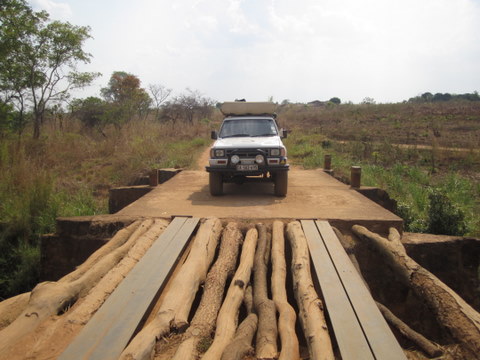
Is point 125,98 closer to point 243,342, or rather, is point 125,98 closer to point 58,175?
point 58,175

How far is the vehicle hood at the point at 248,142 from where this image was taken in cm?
700

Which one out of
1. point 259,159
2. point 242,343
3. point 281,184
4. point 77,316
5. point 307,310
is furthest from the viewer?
point 281,184

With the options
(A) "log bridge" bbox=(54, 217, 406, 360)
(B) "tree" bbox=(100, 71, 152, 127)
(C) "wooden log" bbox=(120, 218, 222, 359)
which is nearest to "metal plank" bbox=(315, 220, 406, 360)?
(A) "log bridge" bbox=(54, 217, 406, 360)

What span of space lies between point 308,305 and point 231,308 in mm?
625

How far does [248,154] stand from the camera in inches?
275

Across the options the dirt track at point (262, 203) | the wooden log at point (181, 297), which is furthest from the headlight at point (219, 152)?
the wooden log at point (181, 297)

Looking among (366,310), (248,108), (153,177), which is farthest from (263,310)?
(248,108)

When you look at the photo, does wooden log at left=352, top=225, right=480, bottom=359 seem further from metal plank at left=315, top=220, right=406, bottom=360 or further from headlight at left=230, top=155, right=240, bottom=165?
headlight at left=230, top=155, right=240, bottom=165

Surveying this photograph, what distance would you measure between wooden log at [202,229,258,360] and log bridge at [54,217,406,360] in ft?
1.78

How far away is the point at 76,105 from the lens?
1998 cm

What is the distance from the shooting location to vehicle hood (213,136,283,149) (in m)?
7.00

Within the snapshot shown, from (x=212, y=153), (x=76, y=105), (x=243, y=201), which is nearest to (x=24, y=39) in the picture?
(x=76, y=105)

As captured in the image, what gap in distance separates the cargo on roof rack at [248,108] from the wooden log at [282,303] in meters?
4.51

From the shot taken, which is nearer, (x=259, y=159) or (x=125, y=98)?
(x=259, y=159)
